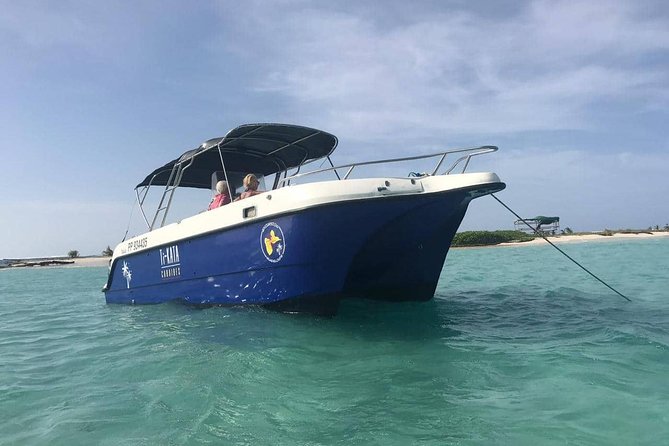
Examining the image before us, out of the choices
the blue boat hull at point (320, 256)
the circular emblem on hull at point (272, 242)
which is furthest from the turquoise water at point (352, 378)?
the circular emblem on hull at point (272, 242)

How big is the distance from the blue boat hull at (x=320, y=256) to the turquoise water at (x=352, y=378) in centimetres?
40

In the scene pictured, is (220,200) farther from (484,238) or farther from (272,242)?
(484,238)

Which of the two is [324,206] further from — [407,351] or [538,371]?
[538,371]

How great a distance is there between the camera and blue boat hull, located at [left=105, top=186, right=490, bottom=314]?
6066 millimetres

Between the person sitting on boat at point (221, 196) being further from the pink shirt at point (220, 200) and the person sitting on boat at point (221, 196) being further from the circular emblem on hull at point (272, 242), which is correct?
the circular emblem on hull at point (272, 242)

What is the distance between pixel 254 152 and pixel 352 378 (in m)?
6.20

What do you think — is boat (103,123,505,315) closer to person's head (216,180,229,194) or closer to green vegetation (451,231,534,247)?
person's head (216,180,229,194)

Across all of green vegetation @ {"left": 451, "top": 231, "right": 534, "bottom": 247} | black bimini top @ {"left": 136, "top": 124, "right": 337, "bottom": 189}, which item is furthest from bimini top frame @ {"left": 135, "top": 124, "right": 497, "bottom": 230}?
green vegetation @ {"left": 451, "top": 231, "right": 534, "bottom": 247}

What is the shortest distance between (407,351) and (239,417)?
2.03 metres

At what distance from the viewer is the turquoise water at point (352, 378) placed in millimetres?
3131

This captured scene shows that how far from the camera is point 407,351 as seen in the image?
4953 mm

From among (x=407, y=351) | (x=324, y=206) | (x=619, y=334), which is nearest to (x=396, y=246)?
(x=324, y=206)

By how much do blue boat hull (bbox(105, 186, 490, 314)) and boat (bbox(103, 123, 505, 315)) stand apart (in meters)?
0.01

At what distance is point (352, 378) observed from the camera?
4.16 m
